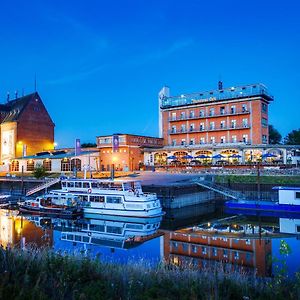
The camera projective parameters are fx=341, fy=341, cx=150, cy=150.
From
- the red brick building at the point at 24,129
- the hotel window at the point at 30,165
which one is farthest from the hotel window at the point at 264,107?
the red brick building at the point at 24,129

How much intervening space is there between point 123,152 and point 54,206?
29.2m

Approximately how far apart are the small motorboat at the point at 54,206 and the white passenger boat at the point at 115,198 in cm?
76

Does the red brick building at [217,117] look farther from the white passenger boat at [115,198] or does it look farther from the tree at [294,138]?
the white passenger boat at [115,198]

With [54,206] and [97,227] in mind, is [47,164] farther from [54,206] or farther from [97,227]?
[97,227]

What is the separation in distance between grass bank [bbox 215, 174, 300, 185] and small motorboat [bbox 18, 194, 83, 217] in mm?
20647

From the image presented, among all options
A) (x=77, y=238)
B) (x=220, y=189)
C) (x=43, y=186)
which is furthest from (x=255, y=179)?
(x=43, y=186)

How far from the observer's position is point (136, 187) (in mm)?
36000

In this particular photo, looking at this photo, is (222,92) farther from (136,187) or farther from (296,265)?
(296,265)

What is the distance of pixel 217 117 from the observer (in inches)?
2756

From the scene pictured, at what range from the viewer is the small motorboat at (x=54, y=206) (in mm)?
35781

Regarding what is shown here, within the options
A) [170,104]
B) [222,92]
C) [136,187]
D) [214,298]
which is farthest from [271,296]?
[170,104]

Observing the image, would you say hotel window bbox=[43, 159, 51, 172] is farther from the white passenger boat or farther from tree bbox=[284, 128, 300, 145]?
tree bbox=[284, 128, 300, 145]

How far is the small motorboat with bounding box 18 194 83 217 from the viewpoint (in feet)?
117

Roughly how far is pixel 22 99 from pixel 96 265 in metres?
81.7
